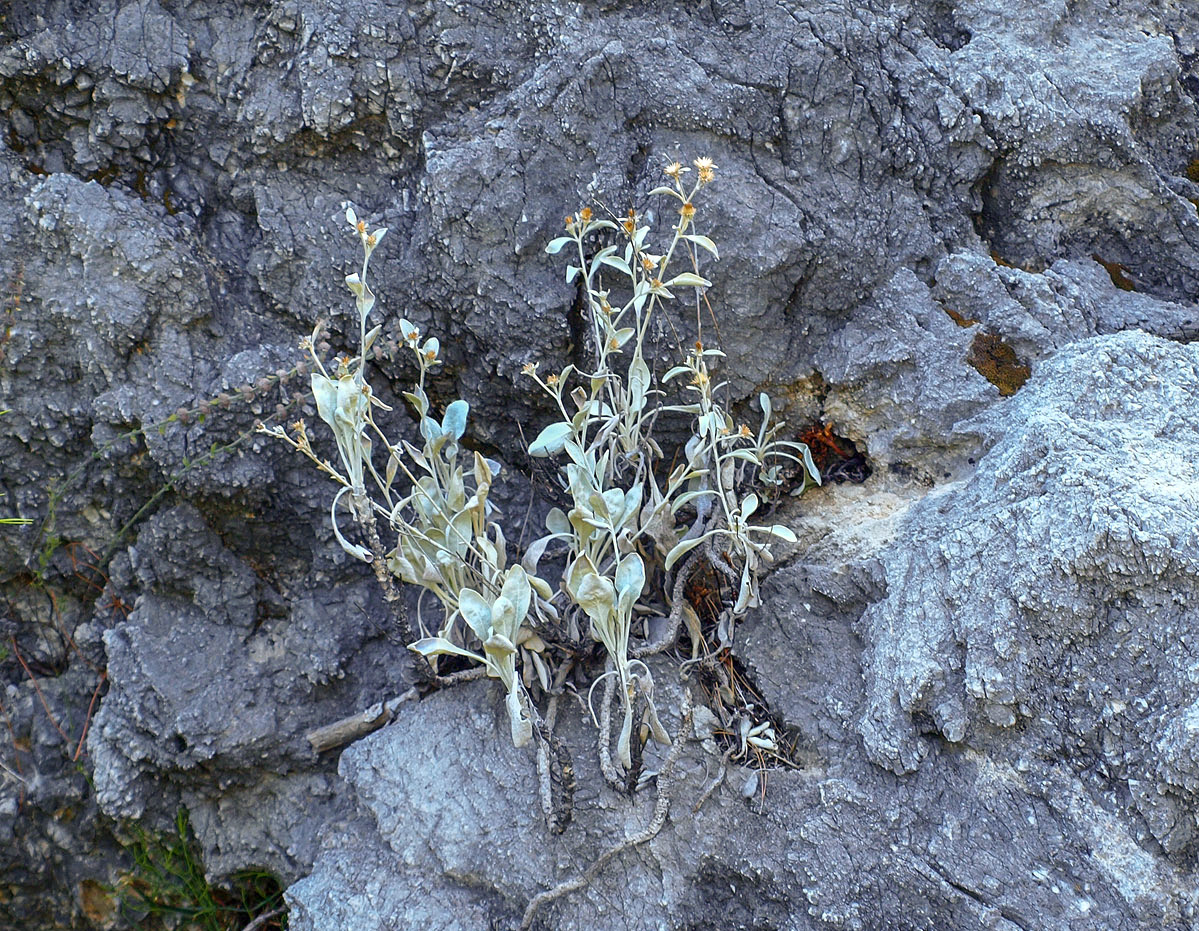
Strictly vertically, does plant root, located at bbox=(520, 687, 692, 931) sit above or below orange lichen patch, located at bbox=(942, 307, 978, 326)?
below

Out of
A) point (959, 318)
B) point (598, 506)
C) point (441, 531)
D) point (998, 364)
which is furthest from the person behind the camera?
point (959, 318)

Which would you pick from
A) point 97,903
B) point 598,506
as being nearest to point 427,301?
point 598,506

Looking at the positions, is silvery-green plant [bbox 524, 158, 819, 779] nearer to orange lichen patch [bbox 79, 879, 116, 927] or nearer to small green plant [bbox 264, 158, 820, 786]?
small green plant [bbox 264, 158, 820, 786]

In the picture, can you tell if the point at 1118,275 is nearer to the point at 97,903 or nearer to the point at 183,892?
the point at 183,892

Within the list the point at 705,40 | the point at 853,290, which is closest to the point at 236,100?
the point at 705,40

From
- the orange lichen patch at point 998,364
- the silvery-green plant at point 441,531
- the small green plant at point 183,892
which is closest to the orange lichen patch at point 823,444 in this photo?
the orange lichen patch at point 998,364

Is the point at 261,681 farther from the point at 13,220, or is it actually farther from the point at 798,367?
the point at 798,367

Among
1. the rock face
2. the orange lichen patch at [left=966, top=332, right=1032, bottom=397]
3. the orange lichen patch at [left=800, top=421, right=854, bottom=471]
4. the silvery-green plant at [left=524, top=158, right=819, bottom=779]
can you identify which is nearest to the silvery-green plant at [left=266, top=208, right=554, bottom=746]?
the silvery-green plant at [left=524, top=158, right=819, bottom=779]
